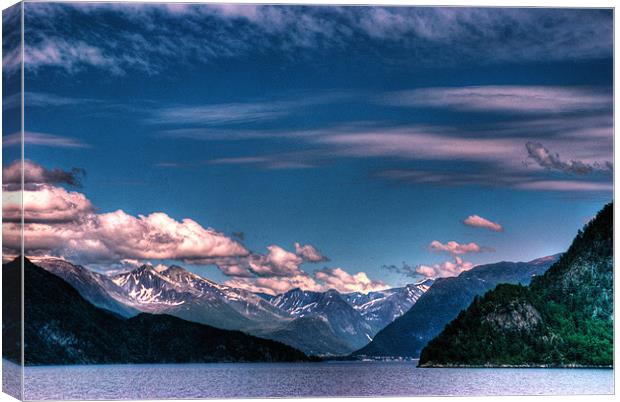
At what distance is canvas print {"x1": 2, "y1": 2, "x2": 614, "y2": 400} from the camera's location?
4300 cm

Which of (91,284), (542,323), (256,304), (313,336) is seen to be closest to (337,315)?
Result: (313,336)

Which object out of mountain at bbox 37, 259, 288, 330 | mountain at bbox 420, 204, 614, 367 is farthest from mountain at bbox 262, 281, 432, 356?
mountain at bbox 420, 204, 614, 367

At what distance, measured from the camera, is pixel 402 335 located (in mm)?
80750

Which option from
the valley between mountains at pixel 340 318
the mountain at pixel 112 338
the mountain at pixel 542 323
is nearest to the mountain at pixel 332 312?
the valley between mountains at pixel 340 318

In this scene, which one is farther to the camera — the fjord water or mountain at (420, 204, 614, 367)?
mountain at (420, 204, 614, 367)

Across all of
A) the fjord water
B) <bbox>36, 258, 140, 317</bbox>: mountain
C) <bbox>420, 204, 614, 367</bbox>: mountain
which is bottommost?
the fjord water

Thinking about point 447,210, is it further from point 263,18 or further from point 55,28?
point 55,28

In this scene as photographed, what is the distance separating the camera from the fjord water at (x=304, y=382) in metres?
42.7

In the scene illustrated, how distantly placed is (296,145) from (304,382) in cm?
1180

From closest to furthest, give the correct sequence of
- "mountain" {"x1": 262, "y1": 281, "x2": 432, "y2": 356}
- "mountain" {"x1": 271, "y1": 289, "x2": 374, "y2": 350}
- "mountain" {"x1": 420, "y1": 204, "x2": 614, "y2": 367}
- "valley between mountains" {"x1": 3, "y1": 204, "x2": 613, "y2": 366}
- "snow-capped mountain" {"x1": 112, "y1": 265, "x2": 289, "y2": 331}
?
1. "snow-capped mountain" {"x1": 112, "y1": 265, "x2": 289, "y2": 331}
2. "mountain" {"x1": 262, "y1": 281, "x2": 432, "y2": 356}
3. "valley between mountains" {"x1": 3, "y1": 204, "x2": 613, "y2": 366}
4. "mountain" {"x1": 271, "y1": 289, "x2": 374, "y2": 350}
5. "mountain" {"x1": 420, "y1": 204, "x2": 614, "y2": 367}

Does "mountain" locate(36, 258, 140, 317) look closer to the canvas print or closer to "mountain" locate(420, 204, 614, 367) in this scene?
the canvas print

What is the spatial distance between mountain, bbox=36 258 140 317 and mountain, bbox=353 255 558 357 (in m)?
14.4

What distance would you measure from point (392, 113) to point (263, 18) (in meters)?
5.44

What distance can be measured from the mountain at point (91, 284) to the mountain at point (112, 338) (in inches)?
20.3
